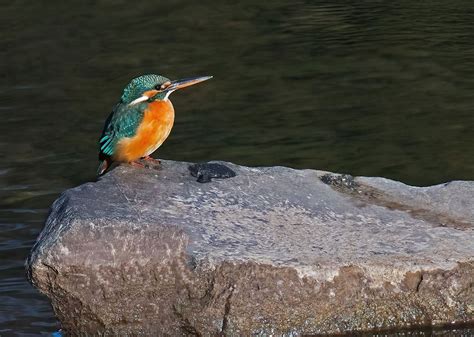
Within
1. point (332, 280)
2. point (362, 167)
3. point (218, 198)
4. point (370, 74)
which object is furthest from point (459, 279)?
point (370, 74)

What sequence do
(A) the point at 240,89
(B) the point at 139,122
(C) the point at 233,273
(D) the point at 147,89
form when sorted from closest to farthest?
1. (C) the point at 233,273
2. (B) the point at 139,122
3. (D) the point at 147,89
4. (A) the point at 240,89

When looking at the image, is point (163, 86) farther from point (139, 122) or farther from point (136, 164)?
point (136, 164)

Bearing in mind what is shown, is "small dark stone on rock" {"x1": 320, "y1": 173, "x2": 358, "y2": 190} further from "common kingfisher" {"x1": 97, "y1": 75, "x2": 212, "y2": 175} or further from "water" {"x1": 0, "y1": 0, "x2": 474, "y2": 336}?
"water" {"x1": 0, "y1": 0, "x2": 474, "y2": 336}

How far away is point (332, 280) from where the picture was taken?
17.8 ft

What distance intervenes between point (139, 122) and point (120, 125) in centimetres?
13

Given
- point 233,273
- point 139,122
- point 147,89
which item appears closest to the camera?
point 233,273

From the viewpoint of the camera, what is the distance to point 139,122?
6.34 metres

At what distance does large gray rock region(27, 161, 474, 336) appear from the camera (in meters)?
5.42

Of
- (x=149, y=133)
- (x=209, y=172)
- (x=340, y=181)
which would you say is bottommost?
(x=340, y=181)

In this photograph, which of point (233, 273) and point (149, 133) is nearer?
point (233, 273)

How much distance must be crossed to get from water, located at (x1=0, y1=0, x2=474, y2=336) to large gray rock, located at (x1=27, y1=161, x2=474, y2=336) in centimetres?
38

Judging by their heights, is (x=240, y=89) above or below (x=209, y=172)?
below

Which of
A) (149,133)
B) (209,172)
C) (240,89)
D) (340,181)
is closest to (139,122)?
(149,133)

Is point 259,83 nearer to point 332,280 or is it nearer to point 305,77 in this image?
point 305,77
